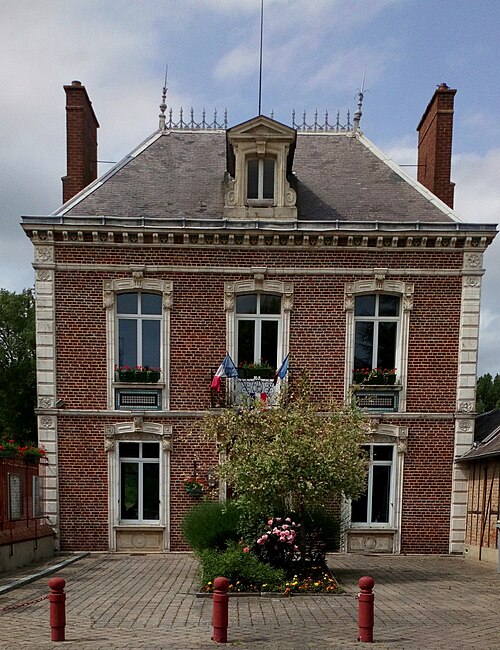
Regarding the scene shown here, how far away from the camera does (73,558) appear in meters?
12.4

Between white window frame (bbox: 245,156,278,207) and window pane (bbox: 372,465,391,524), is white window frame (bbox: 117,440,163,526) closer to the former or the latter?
window pane (bbox: 372,465,391,524)

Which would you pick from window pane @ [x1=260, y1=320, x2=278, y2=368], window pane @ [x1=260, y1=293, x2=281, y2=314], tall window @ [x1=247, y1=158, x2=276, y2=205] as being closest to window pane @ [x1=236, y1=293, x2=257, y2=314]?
window pane @ [x1=260, y1=293, x2=281, y2=314]

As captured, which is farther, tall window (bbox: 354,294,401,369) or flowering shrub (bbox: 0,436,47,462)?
tall window (bbox: 354,294,401,369)

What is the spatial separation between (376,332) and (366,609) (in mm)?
7861

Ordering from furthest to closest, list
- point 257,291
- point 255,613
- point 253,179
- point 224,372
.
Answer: point 253,179 < point 257,291 < point 224,372 < point 255,613

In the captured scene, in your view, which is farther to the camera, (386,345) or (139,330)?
(386,345)

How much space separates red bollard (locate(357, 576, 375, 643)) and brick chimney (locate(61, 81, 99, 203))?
1218cm

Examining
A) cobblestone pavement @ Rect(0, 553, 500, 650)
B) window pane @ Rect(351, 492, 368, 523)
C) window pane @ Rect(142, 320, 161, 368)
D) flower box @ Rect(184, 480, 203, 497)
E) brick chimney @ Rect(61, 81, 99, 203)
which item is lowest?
cobblestone pavement @ Rect(0, 553, 500, 650)

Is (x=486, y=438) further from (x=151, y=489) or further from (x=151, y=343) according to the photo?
(x=151, y=343)

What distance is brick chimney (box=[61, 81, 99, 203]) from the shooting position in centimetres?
1466

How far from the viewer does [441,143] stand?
14758 millimetres

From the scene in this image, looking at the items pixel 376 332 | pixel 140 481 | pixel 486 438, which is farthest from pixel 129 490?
pixel 486 438

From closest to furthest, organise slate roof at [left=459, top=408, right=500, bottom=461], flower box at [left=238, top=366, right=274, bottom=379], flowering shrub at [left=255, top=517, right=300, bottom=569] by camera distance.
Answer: flowering shrub at [left=255, top=517, right=300, bottom=569], slate roof at [left=459, top=408, right=500, bottom=461], flower box at [left=238, top=366, right=274, bottom=379]

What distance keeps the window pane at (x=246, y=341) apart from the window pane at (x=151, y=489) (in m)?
3.34
